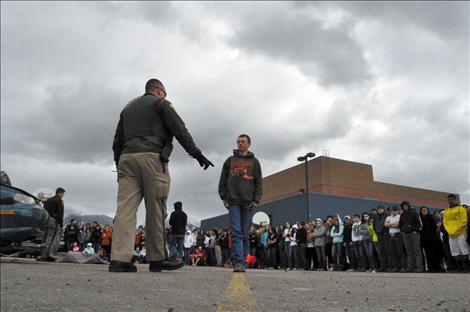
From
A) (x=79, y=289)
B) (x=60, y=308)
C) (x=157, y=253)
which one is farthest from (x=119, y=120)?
(x=60, y=308)

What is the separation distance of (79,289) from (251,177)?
13.4 ft

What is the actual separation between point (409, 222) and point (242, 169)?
710cm

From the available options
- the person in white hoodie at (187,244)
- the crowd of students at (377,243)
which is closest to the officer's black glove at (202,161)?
the crowd of students at (377,243)

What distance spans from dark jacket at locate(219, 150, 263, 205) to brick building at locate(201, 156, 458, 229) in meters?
33.2

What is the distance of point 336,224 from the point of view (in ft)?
51.1

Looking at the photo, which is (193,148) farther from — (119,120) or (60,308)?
(60,308)

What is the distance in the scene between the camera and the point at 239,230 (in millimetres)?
6773

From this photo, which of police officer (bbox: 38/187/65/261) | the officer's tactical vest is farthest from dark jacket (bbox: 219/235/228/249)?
the officer's tactical vest

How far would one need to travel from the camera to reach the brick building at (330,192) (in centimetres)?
4188

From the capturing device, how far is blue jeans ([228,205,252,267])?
6691 millimetres

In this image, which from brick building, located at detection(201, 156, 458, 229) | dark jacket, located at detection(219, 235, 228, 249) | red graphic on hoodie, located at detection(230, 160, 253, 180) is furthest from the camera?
brick building, located at detection(201, 156, 458, 229)

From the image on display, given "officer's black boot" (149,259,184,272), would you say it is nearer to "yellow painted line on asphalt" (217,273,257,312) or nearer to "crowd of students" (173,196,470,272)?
"yellow painted line on asphalt" (217,273,257,312)

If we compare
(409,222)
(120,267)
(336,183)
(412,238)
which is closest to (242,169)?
(120,267)

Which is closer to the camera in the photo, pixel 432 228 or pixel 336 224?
pixel 432 228
